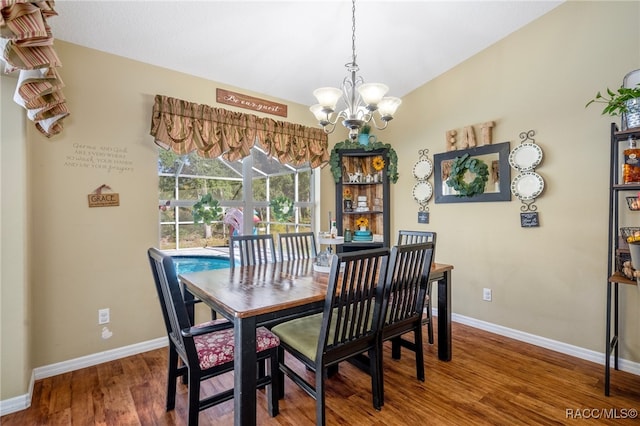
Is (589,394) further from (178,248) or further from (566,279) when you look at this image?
(178,248)

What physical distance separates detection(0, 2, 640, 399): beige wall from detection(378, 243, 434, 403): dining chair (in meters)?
1.40

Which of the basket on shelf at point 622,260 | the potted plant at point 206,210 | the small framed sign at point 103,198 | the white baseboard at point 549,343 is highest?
the small framed sign at point 103,198

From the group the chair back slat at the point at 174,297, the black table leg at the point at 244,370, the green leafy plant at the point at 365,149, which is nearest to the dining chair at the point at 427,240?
the green leafy plant at the point at 365,149

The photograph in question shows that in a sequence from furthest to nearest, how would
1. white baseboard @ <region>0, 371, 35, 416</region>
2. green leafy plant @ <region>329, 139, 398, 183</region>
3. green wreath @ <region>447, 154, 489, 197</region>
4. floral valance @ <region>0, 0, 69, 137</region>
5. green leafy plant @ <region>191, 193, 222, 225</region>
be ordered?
green leafy plant @ <region>329, 139, 398, 183</region> → green wreath @ <region>447, 154, 489, 197</region> → green leafy plant @ <region>191, 193, 222, 225</region> → white baseboard @ <region>0, 371, 35, 416</region> → floral valance @ <region>0, 0, 69, 137</region>

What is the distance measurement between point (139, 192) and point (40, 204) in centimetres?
66

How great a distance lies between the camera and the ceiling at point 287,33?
2.27 m

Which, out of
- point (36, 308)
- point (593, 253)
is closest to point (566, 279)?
point (593, 253)

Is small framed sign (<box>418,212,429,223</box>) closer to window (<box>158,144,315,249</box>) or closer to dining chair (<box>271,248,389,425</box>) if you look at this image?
window (<box>158,144,315,249</box>)

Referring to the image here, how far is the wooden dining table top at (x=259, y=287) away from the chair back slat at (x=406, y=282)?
1.05 ft

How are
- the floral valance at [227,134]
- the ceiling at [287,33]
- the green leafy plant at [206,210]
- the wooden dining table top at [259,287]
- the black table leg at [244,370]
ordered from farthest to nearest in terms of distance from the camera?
the green leafy plant at [206,210]
the floral valance at [227,134]
the ceiling at [287,33]
the wooden dining table top at [259,287]
the black table leg at [244,370]

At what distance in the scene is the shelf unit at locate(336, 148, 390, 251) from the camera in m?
4.04

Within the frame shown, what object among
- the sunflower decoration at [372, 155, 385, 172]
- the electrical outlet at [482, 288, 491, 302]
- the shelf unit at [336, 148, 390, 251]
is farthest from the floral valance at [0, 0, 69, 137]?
the electrical outlet at [482, 288, 491, 302]

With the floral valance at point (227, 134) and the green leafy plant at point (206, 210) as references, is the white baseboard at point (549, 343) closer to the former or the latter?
the floral valance at point (227, 134)

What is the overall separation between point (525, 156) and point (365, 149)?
1776 mm
